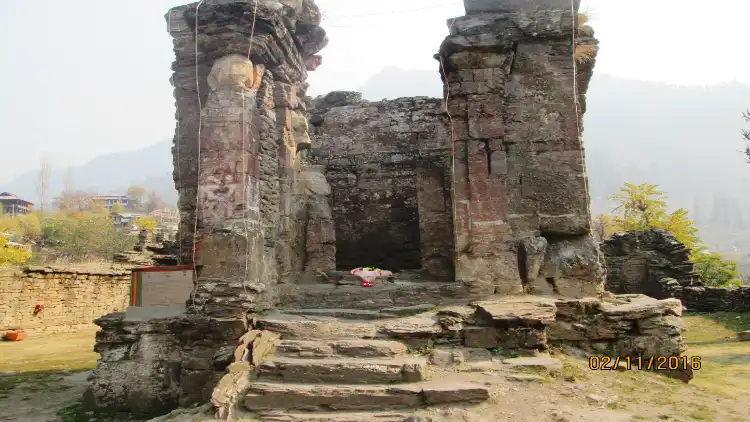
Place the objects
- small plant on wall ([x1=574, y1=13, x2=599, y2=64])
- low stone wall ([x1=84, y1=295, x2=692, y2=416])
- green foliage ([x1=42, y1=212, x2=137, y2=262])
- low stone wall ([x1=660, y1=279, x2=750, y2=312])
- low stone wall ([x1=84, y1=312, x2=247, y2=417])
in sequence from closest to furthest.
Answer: low stone wall ([x1=84, y1=295, x2=692, y2=416]) < low stone wall ([x1=84, y1=312, x2=247, y2=417]) < small plant on wall ([x1=574, y1=13, x2=599, y2=64]) < low stone wall ([x1=660, y1=279, x2=750, y2=312]) < green foliage ([x1=42, y1=212, x2=137, y2=262])

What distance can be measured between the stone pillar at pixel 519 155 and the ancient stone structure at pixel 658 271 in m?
12.2

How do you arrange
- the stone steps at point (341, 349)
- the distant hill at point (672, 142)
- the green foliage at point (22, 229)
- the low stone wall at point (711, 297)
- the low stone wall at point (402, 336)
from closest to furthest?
the stone steps at point (341, 349), the low stone wall at point (402, 336), the low stone wall at point (711, 297), the green foliage at point (22, 229), the distant hill at point (672, 142)

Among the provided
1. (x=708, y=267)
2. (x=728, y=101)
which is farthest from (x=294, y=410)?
(x=728, y=101)

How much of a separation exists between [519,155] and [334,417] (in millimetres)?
4572

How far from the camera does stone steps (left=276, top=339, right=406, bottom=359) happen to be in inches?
225

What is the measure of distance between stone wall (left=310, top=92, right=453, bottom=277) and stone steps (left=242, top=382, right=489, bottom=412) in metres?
5.89

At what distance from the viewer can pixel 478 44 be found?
297 inches

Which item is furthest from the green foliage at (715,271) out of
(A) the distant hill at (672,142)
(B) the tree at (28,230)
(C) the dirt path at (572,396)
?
(A) the distant hill at (672,142)

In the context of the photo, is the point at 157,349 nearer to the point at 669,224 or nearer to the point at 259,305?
the point at 259,305

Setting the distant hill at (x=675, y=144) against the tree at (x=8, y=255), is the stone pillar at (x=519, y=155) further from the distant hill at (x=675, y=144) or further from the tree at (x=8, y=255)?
the distant hill at (x=675, y=144)

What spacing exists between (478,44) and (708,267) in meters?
21.5

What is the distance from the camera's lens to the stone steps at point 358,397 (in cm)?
483
